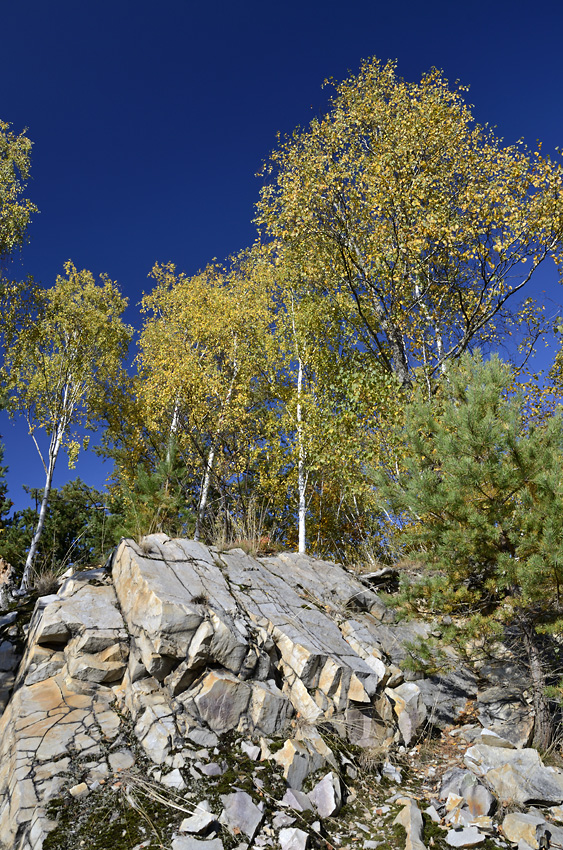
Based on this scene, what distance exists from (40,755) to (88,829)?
972mm

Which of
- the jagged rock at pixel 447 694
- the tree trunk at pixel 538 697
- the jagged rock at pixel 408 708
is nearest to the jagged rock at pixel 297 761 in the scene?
the jagged rock at pixel 408 708

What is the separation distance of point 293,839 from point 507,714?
3.86m

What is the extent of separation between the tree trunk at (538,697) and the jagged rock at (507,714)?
0.40 ft

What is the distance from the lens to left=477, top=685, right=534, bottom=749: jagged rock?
6.14 m

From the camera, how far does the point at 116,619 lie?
6.48 metres

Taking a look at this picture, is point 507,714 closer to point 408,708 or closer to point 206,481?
point 408,708

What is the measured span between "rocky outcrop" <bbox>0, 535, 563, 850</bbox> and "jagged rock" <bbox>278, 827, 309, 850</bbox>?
0.01 metres

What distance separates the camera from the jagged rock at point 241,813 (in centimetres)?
422

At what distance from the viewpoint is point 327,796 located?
15.6 ft

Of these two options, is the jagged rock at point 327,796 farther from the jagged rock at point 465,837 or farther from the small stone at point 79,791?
the small stone at point 79,791

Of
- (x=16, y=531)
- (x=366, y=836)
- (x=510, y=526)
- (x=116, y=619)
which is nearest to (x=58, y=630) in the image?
(x=116, y=619)

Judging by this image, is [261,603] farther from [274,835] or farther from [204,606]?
[274,835]

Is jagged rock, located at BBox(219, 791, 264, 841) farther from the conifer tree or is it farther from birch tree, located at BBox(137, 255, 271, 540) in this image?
birch tree, located at BBox(137, 255, 271, 540)

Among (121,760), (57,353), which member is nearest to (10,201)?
(57,353)
